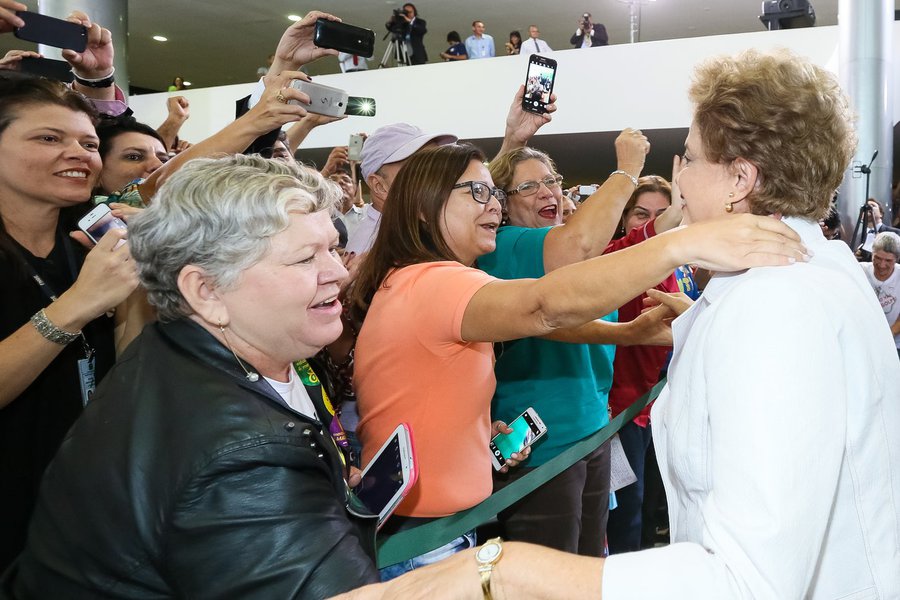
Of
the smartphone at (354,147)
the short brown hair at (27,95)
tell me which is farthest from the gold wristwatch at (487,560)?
the smartphone at (354,147)

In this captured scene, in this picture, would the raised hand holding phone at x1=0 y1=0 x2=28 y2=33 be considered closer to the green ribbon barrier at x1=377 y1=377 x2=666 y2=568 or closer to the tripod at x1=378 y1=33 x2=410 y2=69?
the green ribbon barrier at x1=377 y1=377 x2=666 y2=568

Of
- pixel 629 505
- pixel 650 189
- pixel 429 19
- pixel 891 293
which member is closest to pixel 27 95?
pixel 629 505

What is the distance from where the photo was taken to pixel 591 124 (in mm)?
10891

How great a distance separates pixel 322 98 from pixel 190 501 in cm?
143

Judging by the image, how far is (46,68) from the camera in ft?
6.68

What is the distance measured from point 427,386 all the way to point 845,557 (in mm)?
851

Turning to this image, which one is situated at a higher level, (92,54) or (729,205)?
(92,54)

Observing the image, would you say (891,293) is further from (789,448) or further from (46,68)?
(46,68)

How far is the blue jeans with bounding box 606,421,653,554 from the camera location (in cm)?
294

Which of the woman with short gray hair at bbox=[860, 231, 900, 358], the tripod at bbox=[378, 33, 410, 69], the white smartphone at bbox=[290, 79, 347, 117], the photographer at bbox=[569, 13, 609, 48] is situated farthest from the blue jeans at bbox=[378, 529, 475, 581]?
the tripod at bbox=[378, 33, 410, 69]

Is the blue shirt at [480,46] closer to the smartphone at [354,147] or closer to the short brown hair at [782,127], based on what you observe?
the smartphone at [354,147]

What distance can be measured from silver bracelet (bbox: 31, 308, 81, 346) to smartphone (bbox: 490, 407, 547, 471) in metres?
1.16

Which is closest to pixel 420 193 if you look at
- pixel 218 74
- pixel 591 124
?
pixel 591 124

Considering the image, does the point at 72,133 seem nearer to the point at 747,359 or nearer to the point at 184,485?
the point at 184,485
